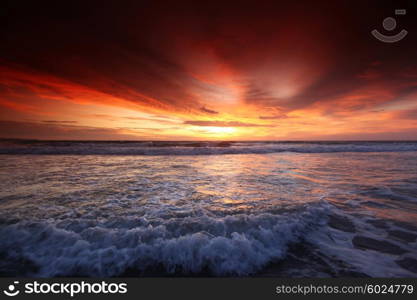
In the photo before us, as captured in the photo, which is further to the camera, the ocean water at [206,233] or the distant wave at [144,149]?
the distant wave at [144,149]

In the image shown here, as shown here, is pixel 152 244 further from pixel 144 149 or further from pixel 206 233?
pixel 144 149

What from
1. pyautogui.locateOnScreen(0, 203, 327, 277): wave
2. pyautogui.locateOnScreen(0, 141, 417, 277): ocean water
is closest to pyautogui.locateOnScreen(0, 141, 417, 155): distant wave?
pyautogui.locateOnScreen(0, 141, 417, 277): ocean water

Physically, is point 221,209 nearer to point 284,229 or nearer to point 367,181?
point 284,229

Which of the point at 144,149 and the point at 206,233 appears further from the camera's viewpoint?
the point at 144,149

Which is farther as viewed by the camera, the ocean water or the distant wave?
the distant wave

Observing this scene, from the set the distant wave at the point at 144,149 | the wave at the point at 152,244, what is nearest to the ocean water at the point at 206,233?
the wave at the point at 152,244

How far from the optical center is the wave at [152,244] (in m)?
1.98

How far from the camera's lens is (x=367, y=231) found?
2805 millimetres

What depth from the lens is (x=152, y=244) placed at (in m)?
2.26

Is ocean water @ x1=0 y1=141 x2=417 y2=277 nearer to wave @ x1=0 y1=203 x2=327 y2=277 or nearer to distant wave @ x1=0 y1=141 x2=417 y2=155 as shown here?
wave @ x1=0 y1=203 x2=327 y2=277

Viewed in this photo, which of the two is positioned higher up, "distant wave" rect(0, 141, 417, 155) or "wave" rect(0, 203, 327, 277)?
"distant wave" rect(0, 141, 417, 155)

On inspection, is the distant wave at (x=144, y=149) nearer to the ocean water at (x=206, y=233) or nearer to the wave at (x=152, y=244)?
the ocean water at (x=206, y=233)

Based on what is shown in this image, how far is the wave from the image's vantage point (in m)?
1.98

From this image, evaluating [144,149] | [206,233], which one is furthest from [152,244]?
[144,149]
